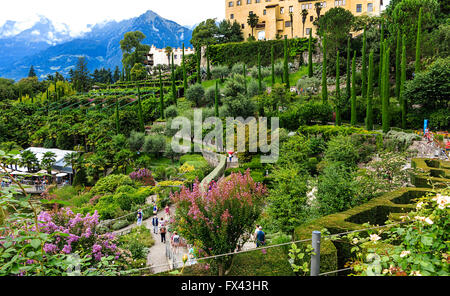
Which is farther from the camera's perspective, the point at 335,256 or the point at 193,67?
the point at 193,67

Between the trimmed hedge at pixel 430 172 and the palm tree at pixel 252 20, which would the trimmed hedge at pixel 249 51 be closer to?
the palm tree at pixel 252 20

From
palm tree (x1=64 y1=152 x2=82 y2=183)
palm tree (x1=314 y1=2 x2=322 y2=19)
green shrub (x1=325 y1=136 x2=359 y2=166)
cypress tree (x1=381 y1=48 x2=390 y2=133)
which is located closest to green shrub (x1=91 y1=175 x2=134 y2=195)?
palm tree (x1=64 y1=152 x2=82 y2=183)

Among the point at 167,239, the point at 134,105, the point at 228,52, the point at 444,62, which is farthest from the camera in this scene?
the point at 228,52

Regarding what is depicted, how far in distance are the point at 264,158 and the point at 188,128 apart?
→ 10.0 metres

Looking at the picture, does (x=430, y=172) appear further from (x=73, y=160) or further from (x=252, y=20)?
(x=252, y=20)

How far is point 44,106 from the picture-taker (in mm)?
43500

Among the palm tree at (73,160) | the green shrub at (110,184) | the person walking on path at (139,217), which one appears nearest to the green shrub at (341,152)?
the person walking on path at (139,217)

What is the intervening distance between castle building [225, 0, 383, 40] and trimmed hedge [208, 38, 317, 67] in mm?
4784

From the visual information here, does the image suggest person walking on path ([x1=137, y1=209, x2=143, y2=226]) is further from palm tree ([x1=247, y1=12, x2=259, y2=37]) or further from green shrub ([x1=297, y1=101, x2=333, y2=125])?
palm tree ([x1=247, y1=12, x2=259, y2=37])

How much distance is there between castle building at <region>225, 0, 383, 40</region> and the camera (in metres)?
48.3

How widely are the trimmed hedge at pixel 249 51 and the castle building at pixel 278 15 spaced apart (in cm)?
478
